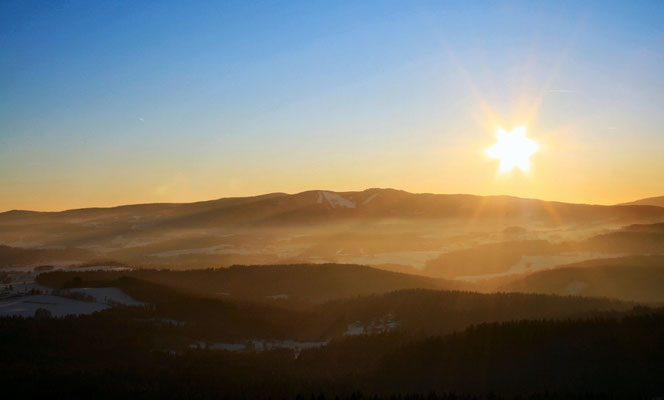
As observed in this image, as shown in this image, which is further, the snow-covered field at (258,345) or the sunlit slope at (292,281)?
the sunlit slope at (292,281)

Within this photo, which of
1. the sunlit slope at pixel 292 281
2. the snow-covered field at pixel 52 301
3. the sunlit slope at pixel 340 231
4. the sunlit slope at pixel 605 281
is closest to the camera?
the snow-covered field at pixel 52 301

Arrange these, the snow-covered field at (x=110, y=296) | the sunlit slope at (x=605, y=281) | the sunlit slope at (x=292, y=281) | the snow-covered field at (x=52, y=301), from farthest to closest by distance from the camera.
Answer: the sunlit slope at (x=292, y=281) < the sunlit slope at (x=605, y=281) < the snow-covered field at (x=110, y=296) < the snow-covered field at (x=52, y=301)

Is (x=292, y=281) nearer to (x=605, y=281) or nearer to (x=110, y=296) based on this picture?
(x=110, y=296)

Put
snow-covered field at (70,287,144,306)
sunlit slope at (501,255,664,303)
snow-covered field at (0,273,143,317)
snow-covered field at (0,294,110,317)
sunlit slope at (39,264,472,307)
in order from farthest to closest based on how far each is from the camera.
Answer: sunlit slope at (39,264,472,307) < sunlit slope at (501,255,664,303) < snow-covered field at (70,287,144,306) < snow-covered field at (0,273,143,317) < snow-covered field at (0,294,110,317)

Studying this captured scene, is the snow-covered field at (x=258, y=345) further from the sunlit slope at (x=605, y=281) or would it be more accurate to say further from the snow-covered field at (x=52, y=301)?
the sunlit slope at (x=605, y=281)

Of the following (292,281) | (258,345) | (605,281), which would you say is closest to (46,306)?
(258,345)

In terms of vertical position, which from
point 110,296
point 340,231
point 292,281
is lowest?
point 292,281

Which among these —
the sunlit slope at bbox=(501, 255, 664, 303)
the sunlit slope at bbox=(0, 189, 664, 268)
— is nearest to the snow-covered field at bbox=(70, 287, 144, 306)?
the sunlit slope at bbox=(501, 255, 664, 303)

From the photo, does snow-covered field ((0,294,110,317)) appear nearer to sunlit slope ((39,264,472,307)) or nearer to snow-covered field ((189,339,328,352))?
snow-covered field ((189,339,328,352))

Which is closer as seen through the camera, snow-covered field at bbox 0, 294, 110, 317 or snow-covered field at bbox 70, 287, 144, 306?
snow-covered field at bbox 0, 294, 110, 317

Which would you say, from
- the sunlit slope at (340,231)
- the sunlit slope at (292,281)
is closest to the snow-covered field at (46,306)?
the sunlit slope at (292,281)

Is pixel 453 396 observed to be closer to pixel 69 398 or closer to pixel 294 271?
pixel 69 398

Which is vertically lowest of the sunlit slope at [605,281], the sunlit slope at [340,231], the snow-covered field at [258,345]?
the snow-covered field at [258,345]

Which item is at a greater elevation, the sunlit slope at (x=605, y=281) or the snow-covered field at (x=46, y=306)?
the snow-covered field at (x=46, y=306)
